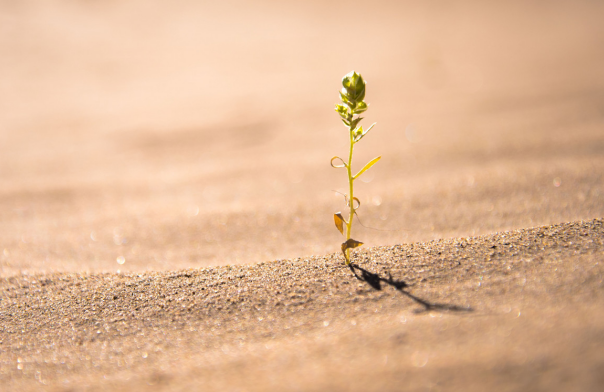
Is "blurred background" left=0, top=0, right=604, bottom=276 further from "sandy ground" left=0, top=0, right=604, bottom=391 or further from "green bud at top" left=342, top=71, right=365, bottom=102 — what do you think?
"green bud at top" left=342, top=71, right=365, bottom=102

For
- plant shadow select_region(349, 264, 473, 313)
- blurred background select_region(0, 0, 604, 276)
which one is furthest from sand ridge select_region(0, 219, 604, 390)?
blurred background select_region(0, 0, 604, 276)

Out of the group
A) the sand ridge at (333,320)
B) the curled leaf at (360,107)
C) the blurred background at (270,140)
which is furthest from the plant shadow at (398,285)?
the blurred background at (270,140)

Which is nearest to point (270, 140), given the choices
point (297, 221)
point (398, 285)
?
point (297, 221)

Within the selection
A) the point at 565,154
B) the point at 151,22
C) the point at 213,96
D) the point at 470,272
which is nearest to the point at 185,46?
the point at 151,22

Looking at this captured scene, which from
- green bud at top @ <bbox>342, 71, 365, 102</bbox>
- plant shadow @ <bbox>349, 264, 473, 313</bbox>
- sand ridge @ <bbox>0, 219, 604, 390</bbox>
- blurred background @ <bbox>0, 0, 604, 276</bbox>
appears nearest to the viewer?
sand ridge @ <bbox>0, 219, 604, 390</bbox>

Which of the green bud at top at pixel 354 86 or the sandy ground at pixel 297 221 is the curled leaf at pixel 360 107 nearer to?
the green bud at top at pixel 354 86

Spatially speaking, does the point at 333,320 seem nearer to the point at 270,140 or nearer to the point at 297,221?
the point at 297,221

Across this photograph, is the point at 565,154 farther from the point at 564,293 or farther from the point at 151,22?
the point at 151,22
